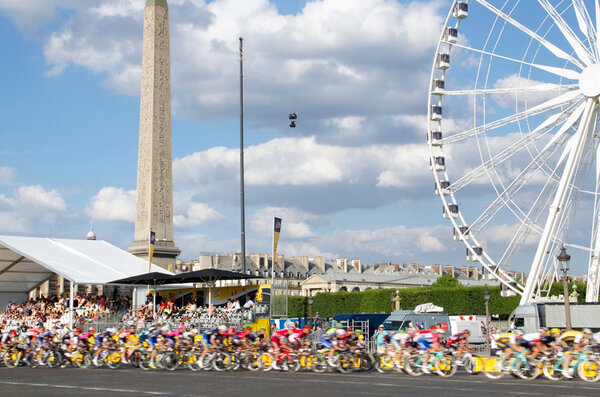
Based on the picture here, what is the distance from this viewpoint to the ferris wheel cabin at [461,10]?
37.9 meters

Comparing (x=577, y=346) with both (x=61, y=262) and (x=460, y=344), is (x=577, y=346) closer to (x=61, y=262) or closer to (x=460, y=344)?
(x=460, y=344)

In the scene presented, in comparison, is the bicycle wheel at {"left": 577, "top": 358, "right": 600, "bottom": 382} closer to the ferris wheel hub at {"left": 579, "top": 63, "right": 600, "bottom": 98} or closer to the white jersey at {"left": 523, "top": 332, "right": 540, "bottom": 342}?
the white jersey at {"left": 523, "top": 332, "right": 540, "bottom": 342}

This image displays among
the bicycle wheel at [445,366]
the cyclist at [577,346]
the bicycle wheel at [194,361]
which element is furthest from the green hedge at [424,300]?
the cyclist at [577,346]

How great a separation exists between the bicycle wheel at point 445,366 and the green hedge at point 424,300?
3583 cm

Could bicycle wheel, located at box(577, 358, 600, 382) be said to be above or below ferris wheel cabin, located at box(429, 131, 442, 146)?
below

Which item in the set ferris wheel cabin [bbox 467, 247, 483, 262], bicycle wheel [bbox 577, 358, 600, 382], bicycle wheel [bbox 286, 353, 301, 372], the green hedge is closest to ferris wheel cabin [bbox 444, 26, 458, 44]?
ferris wheel cabin [bbox 467, 247, 483, 262]

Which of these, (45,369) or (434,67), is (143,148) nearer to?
(434,67)

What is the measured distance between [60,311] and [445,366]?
22154 mm

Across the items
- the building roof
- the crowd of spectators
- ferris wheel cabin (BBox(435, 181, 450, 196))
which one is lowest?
the crowd of spectators

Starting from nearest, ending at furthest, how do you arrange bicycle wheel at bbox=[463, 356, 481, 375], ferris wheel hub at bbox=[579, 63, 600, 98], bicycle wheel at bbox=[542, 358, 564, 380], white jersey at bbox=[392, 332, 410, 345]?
bicycle wheel at bbox=[542, 358, 564, 380]
bicycle wheel at bbox=[463, 356, 481, 375]
white jersey at bbox=[392, 332, 410, 345]
ferris wheel hub at bbox=[579, 63, 600, 98]

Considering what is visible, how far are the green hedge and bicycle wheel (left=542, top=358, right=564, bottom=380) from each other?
123 feet

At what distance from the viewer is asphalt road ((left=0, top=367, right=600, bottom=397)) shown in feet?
52.0

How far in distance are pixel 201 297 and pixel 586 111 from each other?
18.1 m

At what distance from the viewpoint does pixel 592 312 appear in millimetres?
36062
